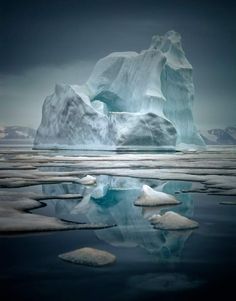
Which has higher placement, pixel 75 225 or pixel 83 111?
pixel 83 111

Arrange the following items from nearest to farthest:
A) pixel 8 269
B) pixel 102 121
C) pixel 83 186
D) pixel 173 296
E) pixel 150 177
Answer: pixel 173 296 < pixel 8 269 < pixel 83 186 < pixel 150 177 < pixel 102 121

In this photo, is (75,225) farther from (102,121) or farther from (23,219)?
(102,121)

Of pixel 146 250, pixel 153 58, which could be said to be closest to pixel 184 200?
pixel 146 250

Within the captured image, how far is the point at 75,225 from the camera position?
5.48m

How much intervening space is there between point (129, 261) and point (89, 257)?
15.0 inches

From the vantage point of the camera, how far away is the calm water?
3225 mm

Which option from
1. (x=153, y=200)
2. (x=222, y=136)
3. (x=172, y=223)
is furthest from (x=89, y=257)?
(x=222, y=136)

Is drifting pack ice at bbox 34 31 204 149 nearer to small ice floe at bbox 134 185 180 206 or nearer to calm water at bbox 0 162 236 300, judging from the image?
small ice floe at bbox 134 185 180 206

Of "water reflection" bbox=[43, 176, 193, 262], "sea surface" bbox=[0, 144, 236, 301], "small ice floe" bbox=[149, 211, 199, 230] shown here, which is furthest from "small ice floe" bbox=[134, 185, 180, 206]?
"small ice floe" bbox=[149, 211, 199, 230]

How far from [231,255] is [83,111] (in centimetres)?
2868

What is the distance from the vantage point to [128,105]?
37.6 metres

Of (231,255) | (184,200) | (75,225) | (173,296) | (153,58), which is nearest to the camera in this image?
(173,296)

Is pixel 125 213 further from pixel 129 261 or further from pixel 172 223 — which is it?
pixel 129 261

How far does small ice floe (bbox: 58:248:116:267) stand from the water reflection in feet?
1.56
